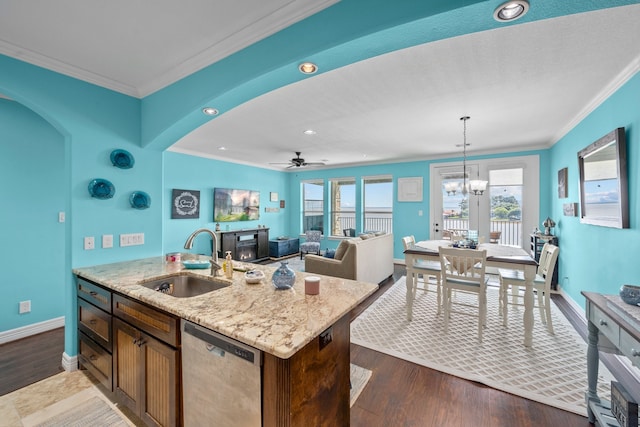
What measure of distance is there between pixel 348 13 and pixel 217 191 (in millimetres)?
5405

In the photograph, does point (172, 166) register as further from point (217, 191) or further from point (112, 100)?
point (112, 100)

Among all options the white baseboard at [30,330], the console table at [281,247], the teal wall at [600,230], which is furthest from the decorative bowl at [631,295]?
the console table at [281,247]

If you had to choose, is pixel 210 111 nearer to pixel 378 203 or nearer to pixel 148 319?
pixel 148 319

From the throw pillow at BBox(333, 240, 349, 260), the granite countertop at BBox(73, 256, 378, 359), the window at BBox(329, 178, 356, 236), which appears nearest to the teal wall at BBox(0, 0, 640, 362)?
the granite countertop at BBox(73, 256, 378, 359)

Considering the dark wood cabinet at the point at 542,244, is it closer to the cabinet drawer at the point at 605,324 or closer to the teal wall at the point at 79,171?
the cabinet drawer at the point at 605,324

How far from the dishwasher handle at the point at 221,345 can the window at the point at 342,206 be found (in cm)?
630

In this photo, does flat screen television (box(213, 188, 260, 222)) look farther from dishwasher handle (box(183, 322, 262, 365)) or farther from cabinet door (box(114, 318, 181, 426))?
dishwasher handle (box(183, 322, 262, 365))

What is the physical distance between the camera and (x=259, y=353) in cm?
102

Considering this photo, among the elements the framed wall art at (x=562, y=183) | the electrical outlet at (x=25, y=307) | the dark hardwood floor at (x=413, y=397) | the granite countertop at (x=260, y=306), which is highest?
the framed wall art at (x=562, y=183)

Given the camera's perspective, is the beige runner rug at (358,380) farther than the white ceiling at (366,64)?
Yes

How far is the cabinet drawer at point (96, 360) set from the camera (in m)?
1.82

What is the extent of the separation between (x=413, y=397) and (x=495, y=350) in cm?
116

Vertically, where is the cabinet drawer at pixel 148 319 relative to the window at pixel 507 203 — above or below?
below

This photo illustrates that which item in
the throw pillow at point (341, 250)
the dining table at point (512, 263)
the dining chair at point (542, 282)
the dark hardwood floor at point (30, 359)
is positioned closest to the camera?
the dark hardwood floor at point (30, 359)
